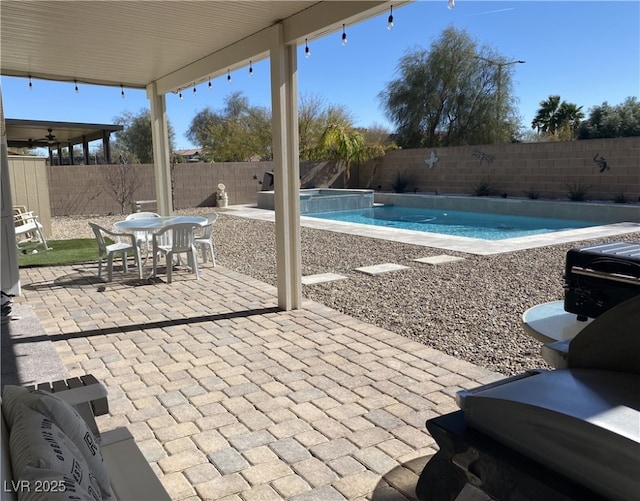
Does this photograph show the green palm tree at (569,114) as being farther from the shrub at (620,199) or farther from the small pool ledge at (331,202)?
the small pool ledge at (331,202)

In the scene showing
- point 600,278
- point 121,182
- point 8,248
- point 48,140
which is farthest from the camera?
point 48,140

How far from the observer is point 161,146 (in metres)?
8.11

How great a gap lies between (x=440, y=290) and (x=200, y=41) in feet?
12.5

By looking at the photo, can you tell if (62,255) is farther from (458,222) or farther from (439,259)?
(458,222)

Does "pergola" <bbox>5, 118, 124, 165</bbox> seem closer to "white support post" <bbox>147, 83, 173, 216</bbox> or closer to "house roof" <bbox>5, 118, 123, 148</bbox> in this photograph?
"house roof" <bbox>5, 118, 123, 148</bbox>

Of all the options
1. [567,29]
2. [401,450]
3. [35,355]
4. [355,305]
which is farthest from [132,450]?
[567,29]

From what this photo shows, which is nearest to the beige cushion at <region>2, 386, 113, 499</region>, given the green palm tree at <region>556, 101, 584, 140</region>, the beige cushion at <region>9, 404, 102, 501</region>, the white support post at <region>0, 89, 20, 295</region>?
the beige cushion at <region>9, 404, 102, 501</region>

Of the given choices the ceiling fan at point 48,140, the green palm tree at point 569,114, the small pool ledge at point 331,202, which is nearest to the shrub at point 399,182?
the small pool ledge at point 331,202

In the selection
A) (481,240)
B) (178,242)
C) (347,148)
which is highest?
(347,148)

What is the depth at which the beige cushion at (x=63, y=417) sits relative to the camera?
1.32m

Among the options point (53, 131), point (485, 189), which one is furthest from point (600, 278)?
point (53, 131)

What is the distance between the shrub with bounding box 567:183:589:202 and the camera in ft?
46.9

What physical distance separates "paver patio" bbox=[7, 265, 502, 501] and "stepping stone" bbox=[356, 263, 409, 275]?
159cm

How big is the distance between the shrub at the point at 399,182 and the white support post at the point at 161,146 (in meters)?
13.1
